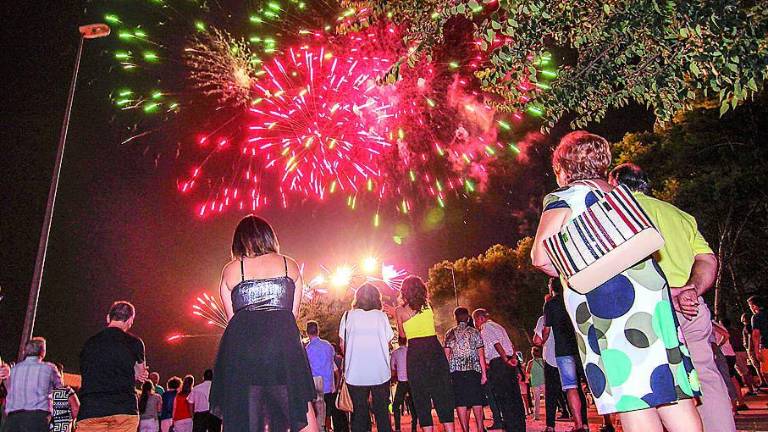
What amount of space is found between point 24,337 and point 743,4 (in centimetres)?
1155

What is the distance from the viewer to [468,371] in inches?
349

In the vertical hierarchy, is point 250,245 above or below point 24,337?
below

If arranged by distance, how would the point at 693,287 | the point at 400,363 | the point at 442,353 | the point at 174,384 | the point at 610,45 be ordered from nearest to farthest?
the point at 693,287, the point at 610,45, the point at 442,353, the point at 400,363, the point at 174,384

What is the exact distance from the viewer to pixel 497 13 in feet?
16.4

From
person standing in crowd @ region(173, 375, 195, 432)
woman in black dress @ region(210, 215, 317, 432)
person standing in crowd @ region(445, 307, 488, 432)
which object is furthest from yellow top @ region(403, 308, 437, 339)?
person standing in crowd @ region(173, 375, 195, 432)

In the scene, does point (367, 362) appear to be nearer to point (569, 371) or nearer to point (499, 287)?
point (569, 371)

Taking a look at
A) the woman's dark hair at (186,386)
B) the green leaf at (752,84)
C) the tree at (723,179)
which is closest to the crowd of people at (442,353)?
the green leaf at (752,84)

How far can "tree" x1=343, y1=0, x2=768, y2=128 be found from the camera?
4910 mm

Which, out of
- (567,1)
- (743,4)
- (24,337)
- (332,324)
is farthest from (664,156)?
(332,324)

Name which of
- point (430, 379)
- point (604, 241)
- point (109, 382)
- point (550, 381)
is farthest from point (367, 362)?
point (604, 241)

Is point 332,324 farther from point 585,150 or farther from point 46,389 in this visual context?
point 585,150

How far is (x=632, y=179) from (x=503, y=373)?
5236mm

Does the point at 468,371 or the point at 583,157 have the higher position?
the point at 583,157

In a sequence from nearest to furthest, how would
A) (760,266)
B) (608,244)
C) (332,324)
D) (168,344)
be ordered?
(608,244) < (760,266) < (168,344) < (332,324)
